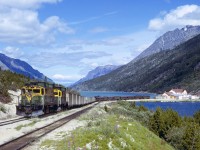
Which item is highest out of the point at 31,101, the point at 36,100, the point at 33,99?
the point at 33,99

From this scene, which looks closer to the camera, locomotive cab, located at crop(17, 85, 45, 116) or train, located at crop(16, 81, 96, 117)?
locomotive cab, located at crop(17, 85, 45, 116)

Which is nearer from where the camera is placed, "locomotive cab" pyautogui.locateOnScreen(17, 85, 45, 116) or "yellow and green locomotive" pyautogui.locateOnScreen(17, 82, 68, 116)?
"locomotive cab" pyautogui.locateOnScreen(17, 85, 45, 116)

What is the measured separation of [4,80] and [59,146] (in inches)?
1826

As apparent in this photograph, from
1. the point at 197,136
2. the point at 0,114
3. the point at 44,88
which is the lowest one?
the point at 197,136

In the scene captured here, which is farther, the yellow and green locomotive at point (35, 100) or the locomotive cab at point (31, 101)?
the yellow and green locomotive at point (35, 100)

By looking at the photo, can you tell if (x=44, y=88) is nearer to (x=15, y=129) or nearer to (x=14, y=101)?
(x=14, y=101)

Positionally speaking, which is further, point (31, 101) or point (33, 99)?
point (33, 99)

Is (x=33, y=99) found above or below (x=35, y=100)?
above

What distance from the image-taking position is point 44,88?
45.9 meters

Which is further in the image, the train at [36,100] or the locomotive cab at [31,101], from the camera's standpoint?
the train at [36,100]

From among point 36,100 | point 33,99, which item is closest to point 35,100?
point 36,100

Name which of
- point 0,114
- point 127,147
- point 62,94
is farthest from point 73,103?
point 127,147

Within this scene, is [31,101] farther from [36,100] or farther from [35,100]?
[36,100]

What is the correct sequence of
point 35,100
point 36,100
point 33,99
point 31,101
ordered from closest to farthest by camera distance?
point 31,101
point 33,99
point 35,100
point 36,100
